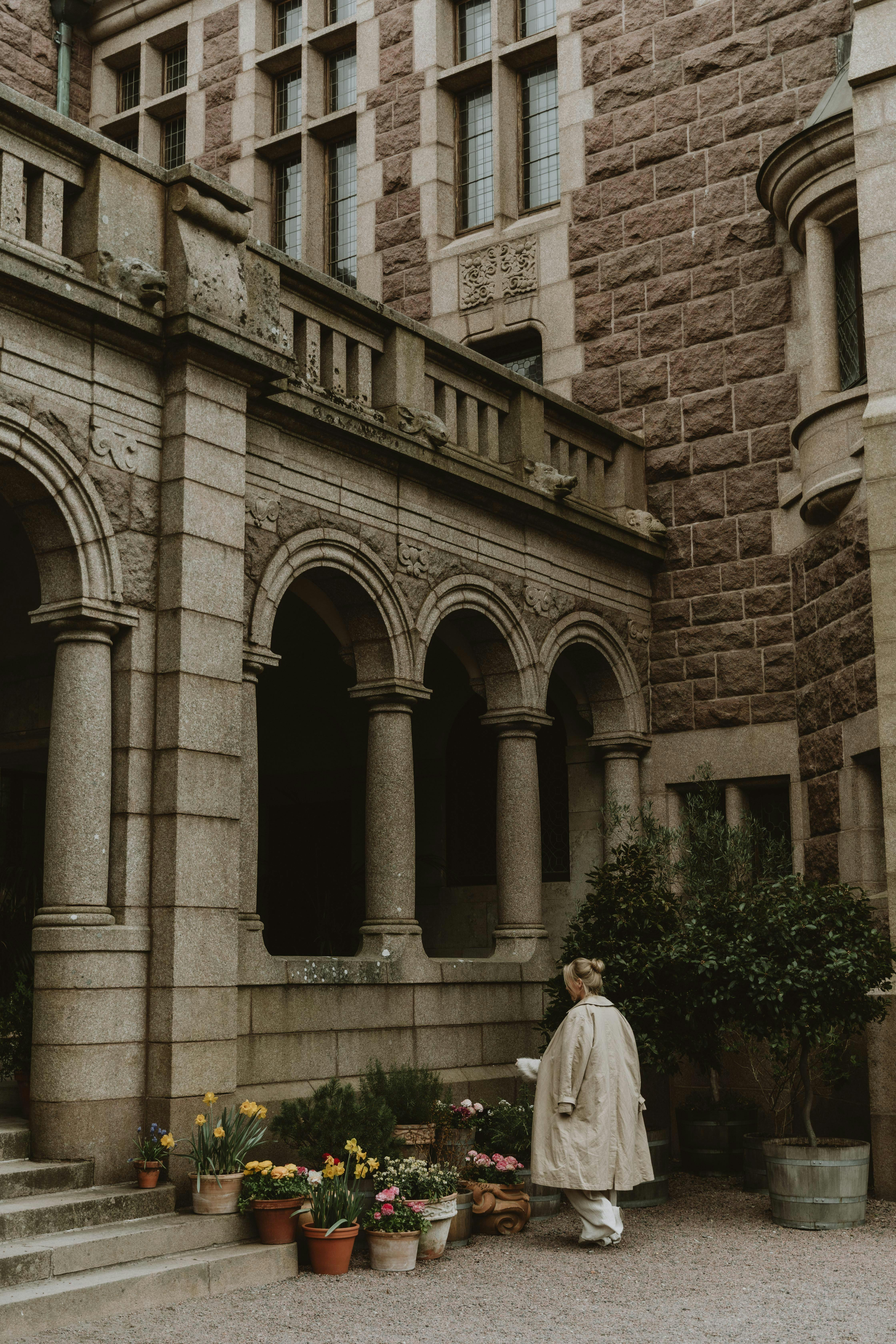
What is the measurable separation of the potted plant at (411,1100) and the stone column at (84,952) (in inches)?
59.9

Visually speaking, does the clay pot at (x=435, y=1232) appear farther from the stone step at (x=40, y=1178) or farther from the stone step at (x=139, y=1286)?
the stone step at (x=40, y=1178)

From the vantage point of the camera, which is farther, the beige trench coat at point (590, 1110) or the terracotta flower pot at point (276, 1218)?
the beige trench coat at point (590, 1110)

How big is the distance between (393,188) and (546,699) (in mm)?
6052

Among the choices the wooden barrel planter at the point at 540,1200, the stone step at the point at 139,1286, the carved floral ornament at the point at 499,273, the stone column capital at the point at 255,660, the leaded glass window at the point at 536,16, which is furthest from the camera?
the leaded glass window at the point at 536,16

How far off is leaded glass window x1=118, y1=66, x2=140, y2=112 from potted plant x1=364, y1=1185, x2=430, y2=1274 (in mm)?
14453

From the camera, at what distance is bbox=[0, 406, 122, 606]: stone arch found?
8031 millimetres

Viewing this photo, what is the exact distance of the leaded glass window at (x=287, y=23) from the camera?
16797mm

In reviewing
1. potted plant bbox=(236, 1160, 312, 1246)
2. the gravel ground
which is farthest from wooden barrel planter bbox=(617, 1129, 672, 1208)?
potted plant bbox=(236, 1160, 312, 1246)

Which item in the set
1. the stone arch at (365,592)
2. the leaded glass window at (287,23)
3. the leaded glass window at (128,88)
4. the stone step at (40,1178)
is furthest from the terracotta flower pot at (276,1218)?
the leaded glass window at (128,88)

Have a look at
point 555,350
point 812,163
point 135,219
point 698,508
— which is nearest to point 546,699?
point 698,508

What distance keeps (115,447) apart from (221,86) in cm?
1021

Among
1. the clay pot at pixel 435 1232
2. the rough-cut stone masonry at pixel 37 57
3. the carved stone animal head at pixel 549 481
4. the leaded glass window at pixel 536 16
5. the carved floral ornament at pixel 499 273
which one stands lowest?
the clay pot at pixel 435 1232

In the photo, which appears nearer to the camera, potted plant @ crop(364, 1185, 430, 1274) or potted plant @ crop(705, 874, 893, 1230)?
potted plant @ crop(364, 1185, 430, 1274)

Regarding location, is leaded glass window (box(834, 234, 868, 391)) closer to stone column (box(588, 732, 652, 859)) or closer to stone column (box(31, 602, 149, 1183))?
stone column (box(588, 732, 652, 859))
